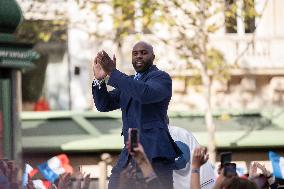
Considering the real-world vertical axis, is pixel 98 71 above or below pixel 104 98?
above

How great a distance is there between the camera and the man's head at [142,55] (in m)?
8.48

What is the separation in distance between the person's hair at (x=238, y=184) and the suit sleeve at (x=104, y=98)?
1.45 metres

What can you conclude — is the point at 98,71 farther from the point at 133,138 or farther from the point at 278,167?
the point at 278,167

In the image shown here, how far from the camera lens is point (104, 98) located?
8727 millimetres

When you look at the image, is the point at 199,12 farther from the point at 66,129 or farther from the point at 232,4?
the point at 66,129

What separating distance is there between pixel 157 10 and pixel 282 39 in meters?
7.52

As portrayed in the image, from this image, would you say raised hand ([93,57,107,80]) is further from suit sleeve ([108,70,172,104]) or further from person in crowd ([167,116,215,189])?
person in crowd ([167,116,215,189])

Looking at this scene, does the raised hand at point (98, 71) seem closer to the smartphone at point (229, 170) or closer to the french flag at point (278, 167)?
the smartphone at point (229, 170)

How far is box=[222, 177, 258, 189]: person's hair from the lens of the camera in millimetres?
7445

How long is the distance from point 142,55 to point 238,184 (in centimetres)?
143

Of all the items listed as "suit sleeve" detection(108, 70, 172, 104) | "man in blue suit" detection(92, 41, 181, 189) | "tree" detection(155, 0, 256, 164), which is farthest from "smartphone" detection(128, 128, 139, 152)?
"tree" detection(155, 0, 256, 164)

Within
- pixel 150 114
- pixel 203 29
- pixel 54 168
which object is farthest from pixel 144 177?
pixel 203 29

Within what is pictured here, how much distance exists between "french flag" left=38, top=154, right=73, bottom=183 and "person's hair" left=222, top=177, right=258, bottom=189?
8.48m

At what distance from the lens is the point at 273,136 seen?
2323 cm
